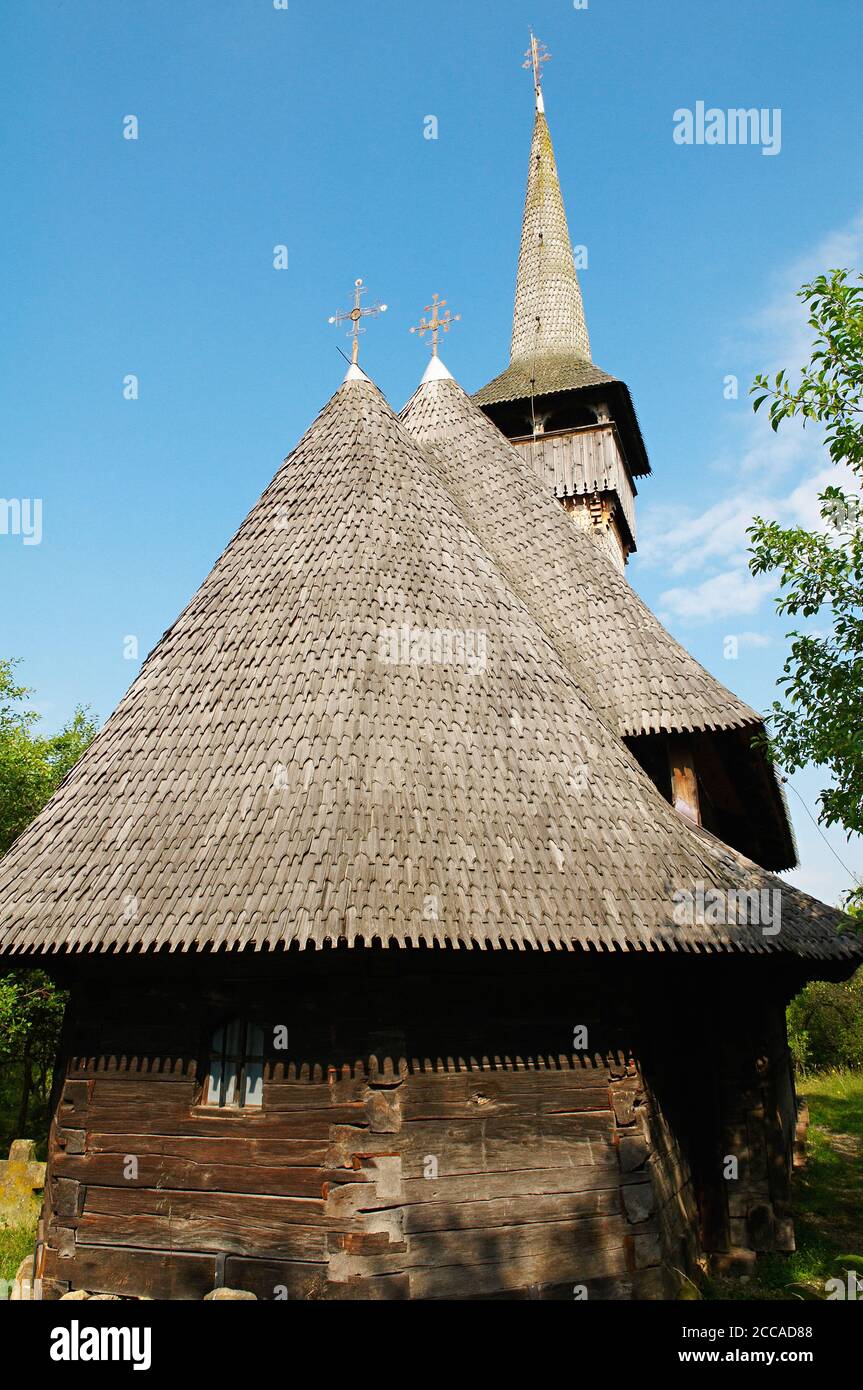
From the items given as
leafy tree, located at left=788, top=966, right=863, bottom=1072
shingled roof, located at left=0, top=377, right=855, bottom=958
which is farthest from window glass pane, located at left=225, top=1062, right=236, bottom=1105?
leafy tree, located at left=788, top=966, right=863, bottom=1072

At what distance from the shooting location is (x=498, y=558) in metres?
11.3

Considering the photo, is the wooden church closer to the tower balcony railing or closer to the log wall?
the log wall

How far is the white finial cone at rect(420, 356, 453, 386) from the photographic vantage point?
1374 centimetres

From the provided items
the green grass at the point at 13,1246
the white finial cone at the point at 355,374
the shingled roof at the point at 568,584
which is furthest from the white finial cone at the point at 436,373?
the green grass at the point at 13,1246

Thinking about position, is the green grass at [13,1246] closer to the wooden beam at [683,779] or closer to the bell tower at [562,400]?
the wooden beam at [683,779]

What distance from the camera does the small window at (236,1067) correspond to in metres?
6.42

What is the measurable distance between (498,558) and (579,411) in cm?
897

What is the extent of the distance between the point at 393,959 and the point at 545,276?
20.0 m

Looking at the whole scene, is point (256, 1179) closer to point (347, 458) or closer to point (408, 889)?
point (408, 889)

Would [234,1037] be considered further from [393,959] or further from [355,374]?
[355,374]

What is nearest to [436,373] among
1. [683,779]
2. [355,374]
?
[355,374]

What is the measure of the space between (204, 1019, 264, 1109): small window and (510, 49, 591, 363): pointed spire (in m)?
17.6

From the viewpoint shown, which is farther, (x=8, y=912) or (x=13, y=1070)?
(x=13, y=1070)
